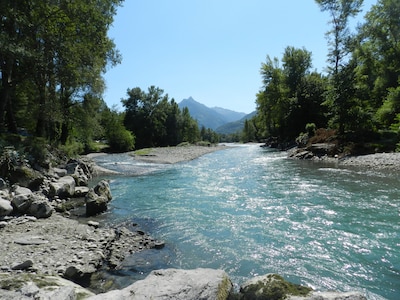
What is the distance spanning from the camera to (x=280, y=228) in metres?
9.63

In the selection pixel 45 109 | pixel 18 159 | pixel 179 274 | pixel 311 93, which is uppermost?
pixel 311 93

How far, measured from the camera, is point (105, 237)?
860 centimetres

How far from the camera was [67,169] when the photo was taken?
18719 mm

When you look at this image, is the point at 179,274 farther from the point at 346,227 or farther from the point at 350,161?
the point at 350,161

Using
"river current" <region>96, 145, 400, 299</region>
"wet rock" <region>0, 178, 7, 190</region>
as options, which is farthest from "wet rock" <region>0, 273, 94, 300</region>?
"wet rock" <region>0, 178, 7, 190</region>

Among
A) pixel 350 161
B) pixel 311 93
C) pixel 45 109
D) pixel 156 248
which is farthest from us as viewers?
pixel 311 93

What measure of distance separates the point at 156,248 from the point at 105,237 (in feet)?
5.58

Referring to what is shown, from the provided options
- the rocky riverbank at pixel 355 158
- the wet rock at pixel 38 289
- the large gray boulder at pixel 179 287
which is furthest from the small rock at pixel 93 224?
the rocky riverbank at pixel 355 158

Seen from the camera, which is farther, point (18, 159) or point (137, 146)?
point (137, 146)

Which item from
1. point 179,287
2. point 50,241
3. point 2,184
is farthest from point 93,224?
point 179,287

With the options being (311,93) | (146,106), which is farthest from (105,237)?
(146,106)

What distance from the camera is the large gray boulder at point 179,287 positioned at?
4289 millimetres

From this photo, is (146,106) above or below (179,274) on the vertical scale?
above

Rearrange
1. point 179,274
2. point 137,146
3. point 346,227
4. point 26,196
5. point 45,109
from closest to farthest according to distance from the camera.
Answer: point 179,274
point 346,227
point 26,196
point 45,109
point 137,146
